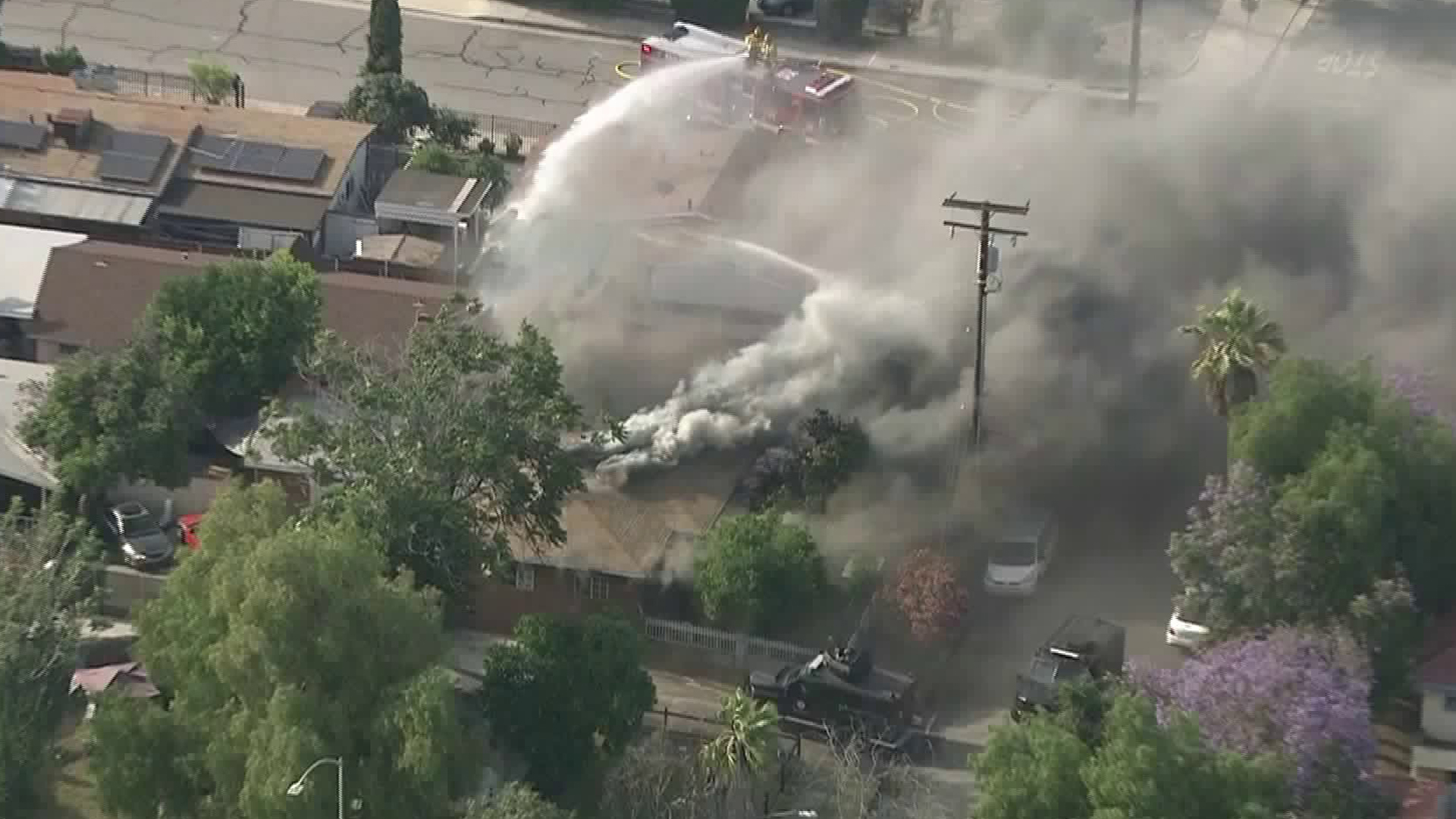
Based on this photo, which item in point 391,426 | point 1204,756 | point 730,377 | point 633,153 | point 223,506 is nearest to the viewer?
point 1204,756

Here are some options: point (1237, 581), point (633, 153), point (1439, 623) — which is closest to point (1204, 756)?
point (1237, 581)

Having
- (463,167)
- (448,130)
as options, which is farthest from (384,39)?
(463,167)

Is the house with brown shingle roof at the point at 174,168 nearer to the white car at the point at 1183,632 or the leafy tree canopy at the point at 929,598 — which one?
the leafy tree canopy at the point at 929,598

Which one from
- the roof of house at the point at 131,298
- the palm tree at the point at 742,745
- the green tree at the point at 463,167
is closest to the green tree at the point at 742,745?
the palm tree at the point at 742,745

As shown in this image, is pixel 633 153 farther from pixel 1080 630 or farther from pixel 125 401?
pixel 1080 630

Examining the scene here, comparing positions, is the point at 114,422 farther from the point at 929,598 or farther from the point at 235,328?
the point at 929,598

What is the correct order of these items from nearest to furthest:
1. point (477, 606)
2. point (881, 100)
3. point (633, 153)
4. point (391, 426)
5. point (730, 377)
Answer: point (391, 426) → point (477, 606) → point (730, 377) → point (633, 153) → point (881, 100)
